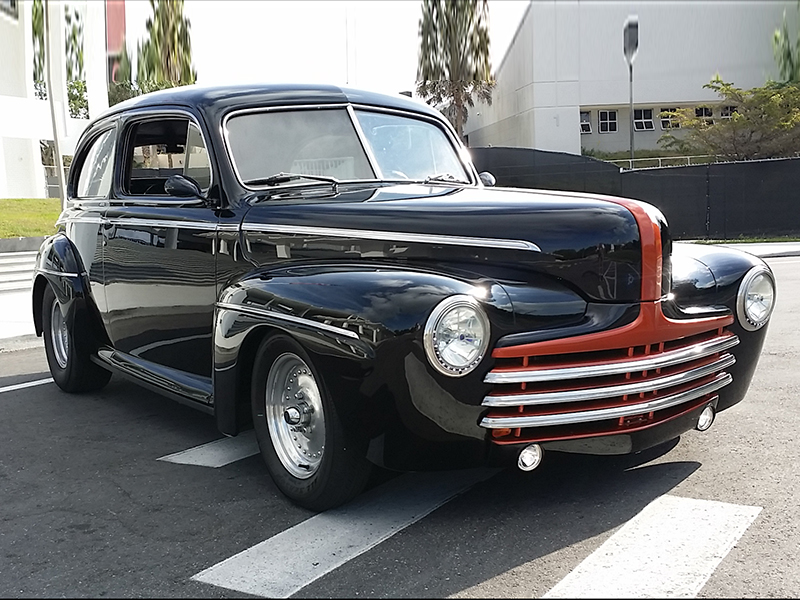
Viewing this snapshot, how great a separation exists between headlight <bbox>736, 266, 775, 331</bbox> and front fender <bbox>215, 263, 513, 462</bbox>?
140cm

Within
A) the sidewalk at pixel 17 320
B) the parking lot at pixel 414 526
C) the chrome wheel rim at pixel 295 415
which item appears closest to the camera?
the parking lot at pixel 414 526

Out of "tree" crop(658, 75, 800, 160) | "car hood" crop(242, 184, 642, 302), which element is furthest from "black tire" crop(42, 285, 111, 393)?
"tree" crop(658, 75, 800, 160)

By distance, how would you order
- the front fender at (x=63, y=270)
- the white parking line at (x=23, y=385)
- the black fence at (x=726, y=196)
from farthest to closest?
the black fence at (x=726, y=196), the white parking line at (x=23, y=385), the front fender at (x=63, y=270)

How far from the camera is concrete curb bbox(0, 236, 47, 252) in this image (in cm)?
1780

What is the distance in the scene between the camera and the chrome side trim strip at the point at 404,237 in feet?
12.3

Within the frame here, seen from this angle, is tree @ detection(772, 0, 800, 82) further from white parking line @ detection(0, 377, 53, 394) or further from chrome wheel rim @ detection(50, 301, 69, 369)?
chrome wheel rim @ detection(50, 301, 69, 369)

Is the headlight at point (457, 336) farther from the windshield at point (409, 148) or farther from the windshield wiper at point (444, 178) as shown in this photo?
the windshield wiper at point (444, 178)

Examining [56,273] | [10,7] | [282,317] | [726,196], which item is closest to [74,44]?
[10,7]

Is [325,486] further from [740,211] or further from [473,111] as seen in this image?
[473,111]

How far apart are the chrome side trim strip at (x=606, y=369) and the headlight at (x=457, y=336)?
11 cm

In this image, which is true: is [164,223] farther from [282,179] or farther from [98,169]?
[98,169]

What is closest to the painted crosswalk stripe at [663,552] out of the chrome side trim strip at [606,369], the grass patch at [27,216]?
the chrome side trim strip at [606,369]

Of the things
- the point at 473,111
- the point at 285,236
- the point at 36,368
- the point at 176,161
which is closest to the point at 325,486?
the point at 285,236

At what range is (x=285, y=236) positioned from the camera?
13.9ft
